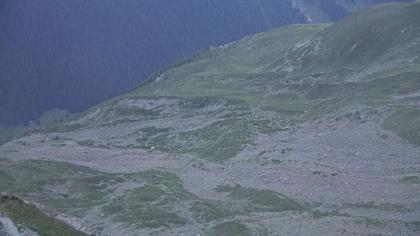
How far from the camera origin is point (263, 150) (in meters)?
93.5

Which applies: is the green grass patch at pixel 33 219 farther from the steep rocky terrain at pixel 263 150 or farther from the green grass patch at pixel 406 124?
the green grass patch at pixel 406 124

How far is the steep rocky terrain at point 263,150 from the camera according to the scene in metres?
63.2

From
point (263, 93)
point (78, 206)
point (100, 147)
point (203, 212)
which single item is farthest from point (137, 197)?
point (263, 93)

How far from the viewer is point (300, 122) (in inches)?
4163

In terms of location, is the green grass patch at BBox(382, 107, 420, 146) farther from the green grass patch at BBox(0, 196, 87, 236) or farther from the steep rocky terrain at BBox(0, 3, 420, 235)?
the green grass patch at BBox(0, 196, 87, 236)

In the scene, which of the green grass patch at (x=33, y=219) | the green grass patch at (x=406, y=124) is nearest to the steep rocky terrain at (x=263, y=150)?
the green grass patch at (x=406, y=124)

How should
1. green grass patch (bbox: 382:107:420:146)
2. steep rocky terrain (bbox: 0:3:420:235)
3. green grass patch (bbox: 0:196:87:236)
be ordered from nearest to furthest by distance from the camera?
1. green grass patch (bbox: 0:196:87:236)
2. steep rocky terrain (bbox: 0:3:420:235)
3. green grass patch (bbox: 382:107:420:146)

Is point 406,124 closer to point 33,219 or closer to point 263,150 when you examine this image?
point 263,150

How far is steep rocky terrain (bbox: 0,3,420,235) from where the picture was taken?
63156mm

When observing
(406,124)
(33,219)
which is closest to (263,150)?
(406,124)

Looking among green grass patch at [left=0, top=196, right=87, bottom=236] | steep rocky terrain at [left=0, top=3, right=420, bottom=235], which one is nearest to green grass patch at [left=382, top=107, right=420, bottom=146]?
steep rocky terrain at [left=0, top=3, right=420, bottom=235]

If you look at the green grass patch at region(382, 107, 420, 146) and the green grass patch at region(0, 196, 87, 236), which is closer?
the green grass patch at region(0, 196, 87, 236)

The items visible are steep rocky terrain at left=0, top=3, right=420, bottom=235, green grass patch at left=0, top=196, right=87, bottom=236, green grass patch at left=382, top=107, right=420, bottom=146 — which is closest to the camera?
green grass patch at left=0, top=196, right=87, bottom=236

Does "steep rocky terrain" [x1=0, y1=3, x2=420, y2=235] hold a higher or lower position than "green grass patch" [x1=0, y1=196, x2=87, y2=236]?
lower
